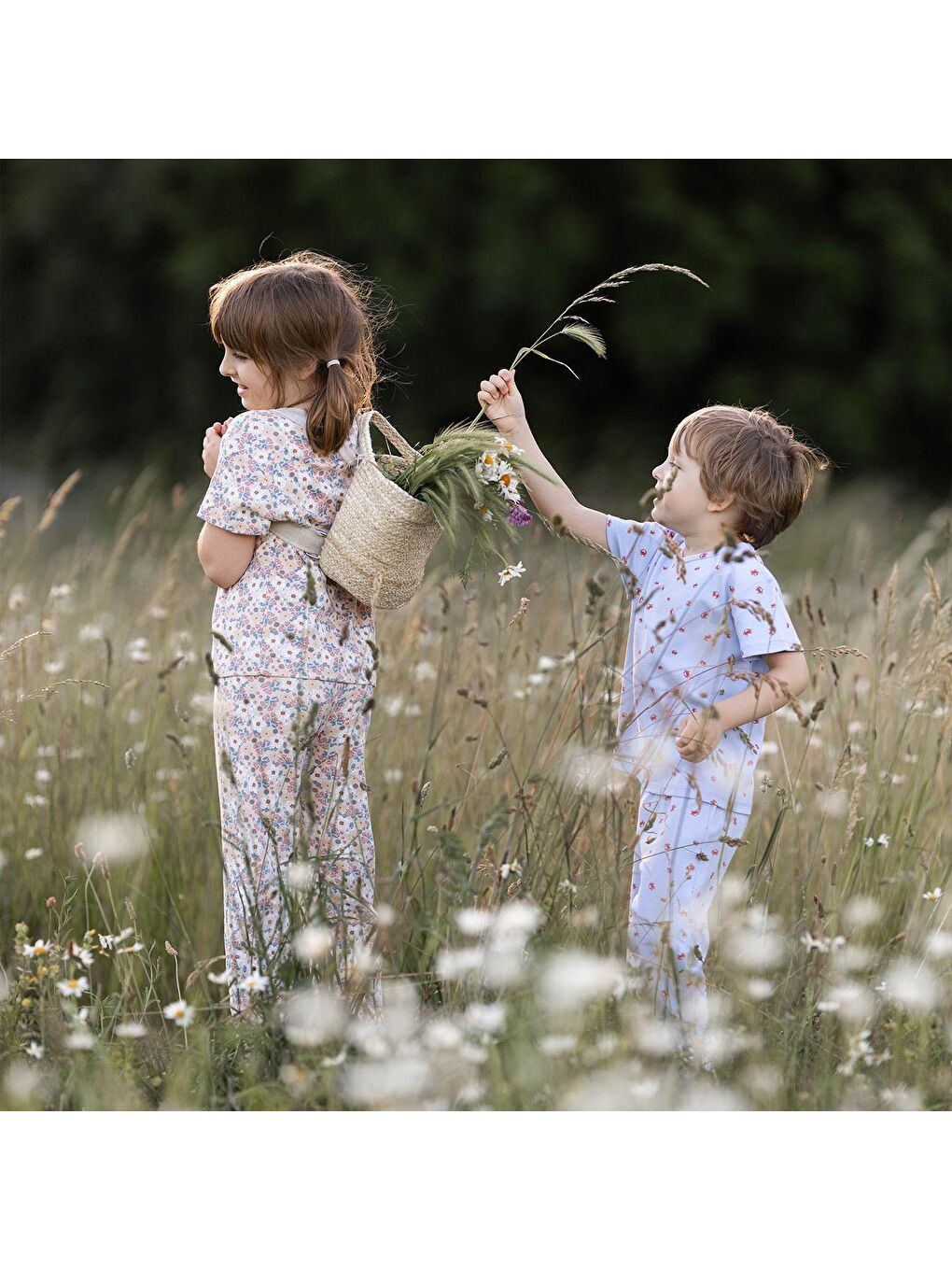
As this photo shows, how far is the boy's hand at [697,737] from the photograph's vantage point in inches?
105

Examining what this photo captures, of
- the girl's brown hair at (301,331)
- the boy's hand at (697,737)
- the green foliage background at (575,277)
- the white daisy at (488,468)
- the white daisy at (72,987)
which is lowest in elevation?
the white daisy at (72,987)

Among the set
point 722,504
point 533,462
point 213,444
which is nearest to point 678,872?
point 722,504

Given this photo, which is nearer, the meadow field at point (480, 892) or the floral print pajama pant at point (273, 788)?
the meadow field at point (480, 892)

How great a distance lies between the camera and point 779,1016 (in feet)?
9.14

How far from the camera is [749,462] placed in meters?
2.90

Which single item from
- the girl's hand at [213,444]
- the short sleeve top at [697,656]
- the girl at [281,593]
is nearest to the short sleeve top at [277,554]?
the girl at [281,593]

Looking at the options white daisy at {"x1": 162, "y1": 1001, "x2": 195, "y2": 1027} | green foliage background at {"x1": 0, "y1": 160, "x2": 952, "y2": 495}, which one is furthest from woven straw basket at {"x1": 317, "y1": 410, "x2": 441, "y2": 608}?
green foliage background at {"x1": 0, "y1": 160, "x2": 952, "y2": 495}

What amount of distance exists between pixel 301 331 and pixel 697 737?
1.18m

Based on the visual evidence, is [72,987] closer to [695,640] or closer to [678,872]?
[678,872]

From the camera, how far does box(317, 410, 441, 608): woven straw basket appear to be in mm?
2783

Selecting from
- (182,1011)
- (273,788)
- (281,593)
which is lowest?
(182,1011)

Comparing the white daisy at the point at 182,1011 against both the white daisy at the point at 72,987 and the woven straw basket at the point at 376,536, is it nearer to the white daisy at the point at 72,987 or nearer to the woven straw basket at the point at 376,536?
the white daisy at the point at 72,987

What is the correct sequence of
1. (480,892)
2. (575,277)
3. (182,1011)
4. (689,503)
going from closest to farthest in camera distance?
(182,1011) < (480,892) < (689,503) < (575,277)

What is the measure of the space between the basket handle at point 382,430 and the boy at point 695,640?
0.66 feet
